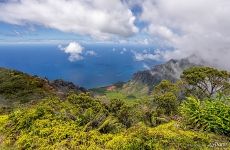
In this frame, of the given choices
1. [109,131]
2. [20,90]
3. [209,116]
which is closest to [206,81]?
[20,90]

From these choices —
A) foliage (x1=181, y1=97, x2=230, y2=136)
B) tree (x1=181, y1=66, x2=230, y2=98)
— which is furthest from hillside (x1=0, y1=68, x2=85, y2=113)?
foliage (x1=181, y1=97, x2=230, y2=136)

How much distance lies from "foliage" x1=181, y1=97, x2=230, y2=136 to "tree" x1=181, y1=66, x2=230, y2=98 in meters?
38.5

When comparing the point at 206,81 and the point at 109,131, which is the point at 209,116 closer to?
the point at 109,131

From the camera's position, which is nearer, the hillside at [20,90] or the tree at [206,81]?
the hillside at [20,90]

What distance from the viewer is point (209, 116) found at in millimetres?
15609

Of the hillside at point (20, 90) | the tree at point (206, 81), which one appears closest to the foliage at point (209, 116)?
the hillside at point (20, 90)

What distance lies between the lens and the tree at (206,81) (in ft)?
178

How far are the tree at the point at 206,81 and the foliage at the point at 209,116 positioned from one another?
3845 cm

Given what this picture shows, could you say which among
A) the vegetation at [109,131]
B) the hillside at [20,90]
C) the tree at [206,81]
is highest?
the vegetation at [109,131]

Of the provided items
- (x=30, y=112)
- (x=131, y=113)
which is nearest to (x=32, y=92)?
(x=131, y=113)

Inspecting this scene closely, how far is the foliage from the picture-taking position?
49.2ft

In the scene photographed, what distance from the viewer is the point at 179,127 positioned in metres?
15.8

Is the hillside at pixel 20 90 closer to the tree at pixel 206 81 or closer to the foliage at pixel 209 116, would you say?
the tree at pixel 206 81

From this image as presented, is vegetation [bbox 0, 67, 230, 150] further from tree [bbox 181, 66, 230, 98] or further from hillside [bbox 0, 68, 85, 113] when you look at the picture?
tree [bbox 181, 66, 230, 98]
